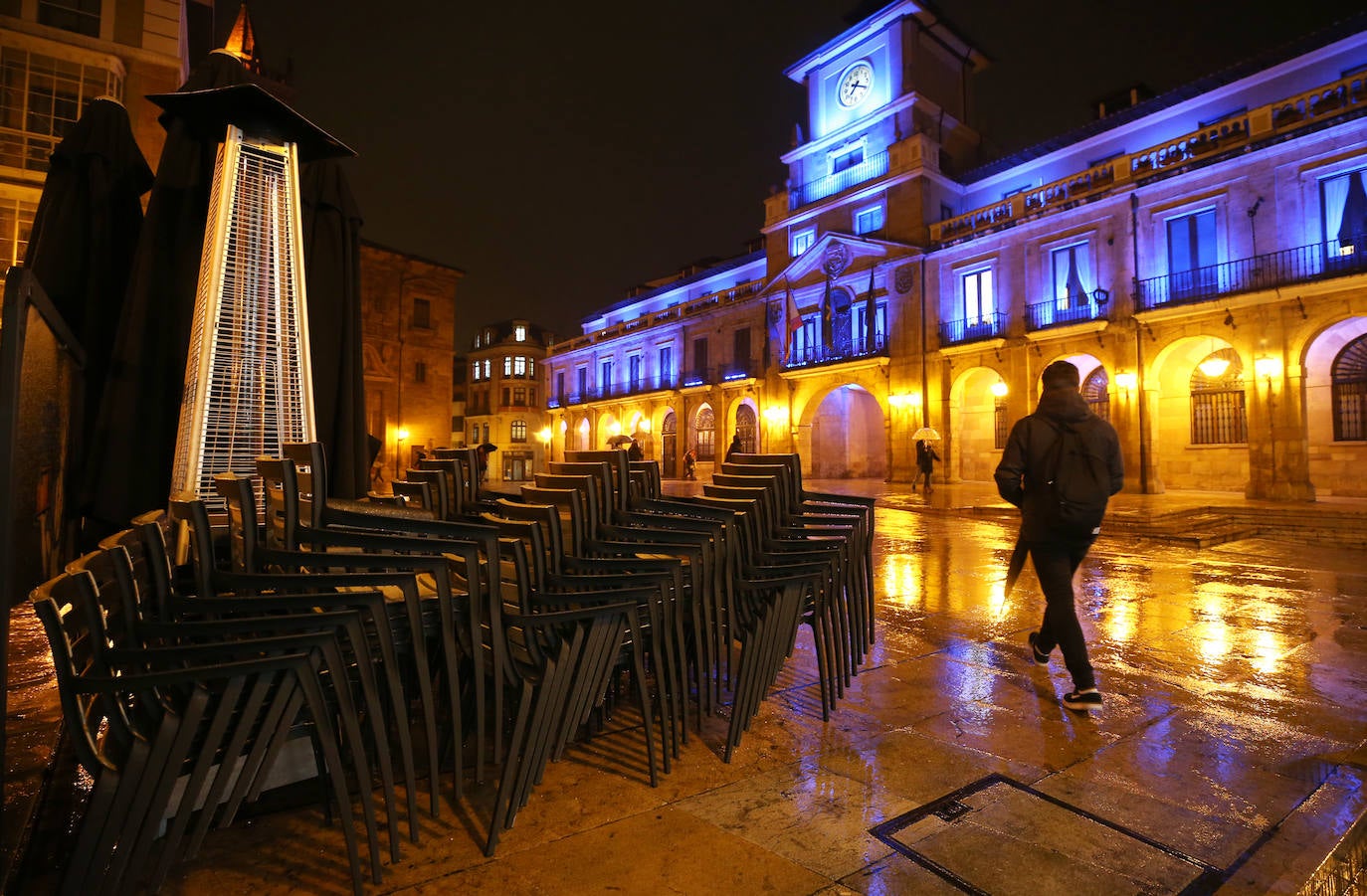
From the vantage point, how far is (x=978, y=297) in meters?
22.0

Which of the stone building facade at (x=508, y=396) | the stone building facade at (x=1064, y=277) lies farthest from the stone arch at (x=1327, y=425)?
the stone building facade at (x=508, y=396)

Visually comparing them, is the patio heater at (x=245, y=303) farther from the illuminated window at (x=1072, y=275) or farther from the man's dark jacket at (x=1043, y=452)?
the illuminated window at (x=1072, y=275)

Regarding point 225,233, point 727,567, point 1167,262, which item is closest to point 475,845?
point 727,567

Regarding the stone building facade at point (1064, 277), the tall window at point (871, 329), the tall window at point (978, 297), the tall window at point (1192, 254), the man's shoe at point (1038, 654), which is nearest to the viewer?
the man's shoe at point (1038, 654)

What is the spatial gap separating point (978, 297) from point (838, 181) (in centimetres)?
848

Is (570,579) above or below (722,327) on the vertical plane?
below

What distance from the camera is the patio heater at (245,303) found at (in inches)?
116

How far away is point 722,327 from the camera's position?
31.9 metres

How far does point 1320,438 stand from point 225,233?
20.8 meters

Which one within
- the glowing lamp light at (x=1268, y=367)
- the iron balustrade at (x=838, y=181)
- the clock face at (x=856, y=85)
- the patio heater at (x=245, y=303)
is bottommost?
the patio heater at (x=245, y=303)

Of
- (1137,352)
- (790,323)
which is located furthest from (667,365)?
(1137,352)

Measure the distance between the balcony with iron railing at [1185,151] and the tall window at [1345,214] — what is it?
1361 millimetres

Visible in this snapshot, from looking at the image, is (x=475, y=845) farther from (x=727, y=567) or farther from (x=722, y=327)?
(x=722, y=327)

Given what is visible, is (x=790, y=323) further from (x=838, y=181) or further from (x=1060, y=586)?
(x=1060, y=586)
